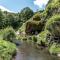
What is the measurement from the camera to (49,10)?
91.3 m

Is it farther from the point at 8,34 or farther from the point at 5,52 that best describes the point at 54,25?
the point at 5,52

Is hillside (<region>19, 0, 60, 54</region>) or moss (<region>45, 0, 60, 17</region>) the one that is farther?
moss (<region>45, 0, 60, 17</region>)

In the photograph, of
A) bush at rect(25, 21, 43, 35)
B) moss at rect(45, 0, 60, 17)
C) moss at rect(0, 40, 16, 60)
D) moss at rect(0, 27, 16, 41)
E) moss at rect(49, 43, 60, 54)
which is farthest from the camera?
bush at rect(25, 21, 43, 35)

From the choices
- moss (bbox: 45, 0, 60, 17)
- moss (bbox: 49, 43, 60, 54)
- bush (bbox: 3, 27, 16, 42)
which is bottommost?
moss (bbox: 49, 43, 60, 54)

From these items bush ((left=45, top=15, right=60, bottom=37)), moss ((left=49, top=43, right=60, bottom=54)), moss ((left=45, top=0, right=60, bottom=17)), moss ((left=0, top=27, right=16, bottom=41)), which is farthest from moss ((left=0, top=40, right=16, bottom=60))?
moss ((left=45, top=0, right=60, bottom=17))

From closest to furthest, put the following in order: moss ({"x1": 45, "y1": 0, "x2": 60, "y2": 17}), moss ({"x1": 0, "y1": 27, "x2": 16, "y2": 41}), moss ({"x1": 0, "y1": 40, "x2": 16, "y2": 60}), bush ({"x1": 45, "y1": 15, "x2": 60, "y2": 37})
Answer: moss ({"x1": 0, "y1": 40, "x2": 16, "y2": 60}) < bush ({"x1": 45, "y1": 15, "x2": 60, "y2": 37}) < moss ({"x1": 0, "y1": 27, "x2": 16, "y2": 41}) < moss ({"x1": 45, "y1": 0, "x2": 60, "y2": 17})

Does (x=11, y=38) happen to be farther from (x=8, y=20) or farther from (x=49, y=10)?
(x=8, y=20)

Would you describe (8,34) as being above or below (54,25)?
below

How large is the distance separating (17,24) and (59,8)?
59170 millimetres

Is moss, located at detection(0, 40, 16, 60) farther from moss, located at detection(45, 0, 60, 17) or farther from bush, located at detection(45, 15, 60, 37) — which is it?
moss, located at detection(45, 0, 60, 17)

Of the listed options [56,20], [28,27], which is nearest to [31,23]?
[28,27]

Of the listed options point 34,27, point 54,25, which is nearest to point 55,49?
point 54,25

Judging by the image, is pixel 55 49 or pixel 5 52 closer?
pixel 5 52

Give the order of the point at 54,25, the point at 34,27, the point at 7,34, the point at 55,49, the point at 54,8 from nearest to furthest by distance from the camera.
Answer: the point at 55,49
the point at 54,25
the point at 7,34
the point at 54,8
the point at 34,27
